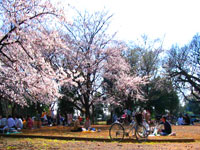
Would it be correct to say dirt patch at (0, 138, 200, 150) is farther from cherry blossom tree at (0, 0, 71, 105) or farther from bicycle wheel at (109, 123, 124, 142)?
cherry blossom tree at (0, 0, 71, 105)

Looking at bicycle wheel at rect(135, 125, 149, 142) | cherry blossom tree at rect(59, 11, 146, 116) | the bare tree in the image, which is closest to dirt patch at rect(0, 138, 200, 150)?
bicycle wheel at rect(135, 125, 149, 142)

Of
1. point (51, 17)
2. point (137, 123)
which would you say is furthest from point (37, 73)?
point (137, 123)

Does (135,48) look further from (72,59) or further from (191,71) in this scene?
(72,59)

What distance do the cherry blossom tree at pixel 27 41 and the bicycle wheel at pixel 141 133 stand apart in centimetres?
482

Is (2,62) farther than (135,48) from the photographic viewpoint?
No

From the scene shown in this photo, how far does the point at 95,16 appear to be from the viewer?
29.8 meters

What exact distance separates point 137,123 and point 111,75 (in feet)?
53.7

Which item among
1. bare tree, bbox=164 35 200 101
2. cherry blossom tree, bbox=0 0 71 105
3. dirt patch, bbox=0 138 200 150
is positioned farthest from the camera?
bare tree, bbox=164 35 200 101

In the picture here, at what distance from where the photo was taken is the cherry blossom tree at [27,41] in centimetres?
1207

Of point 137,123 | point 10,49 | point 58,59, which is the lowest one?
point 137,123

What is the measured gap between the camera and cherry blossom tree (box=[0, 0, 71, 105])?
39.6 feet

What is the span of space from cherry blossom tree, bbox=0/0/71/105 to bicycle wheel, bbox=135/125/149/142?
4.82m

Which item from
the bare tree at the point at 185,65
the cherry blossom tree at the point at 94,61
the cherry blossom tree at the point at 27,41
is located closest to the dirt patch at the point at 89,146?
the cherry blossom tree at the point at 27,41

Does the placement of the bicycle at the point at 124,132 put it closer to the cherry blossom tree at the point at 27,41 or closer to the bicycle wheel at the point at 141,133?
the bicycle wheel at the point at 141,133
